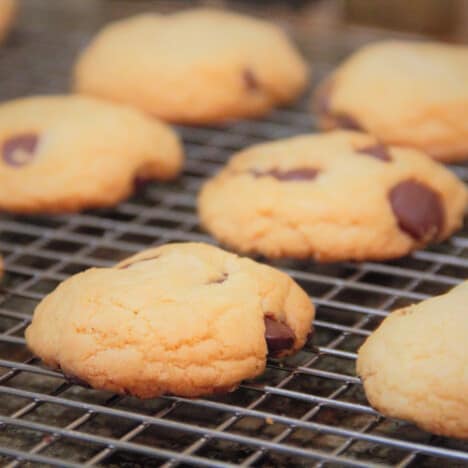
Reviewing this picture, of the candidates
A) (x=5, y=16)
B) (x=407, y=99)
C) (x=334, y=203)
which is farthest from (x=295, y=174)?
(x=5, y=16)

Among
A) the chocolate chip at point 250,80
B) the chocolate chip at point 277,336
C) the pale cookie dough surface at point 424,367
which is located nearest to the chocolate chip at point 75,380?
the chocolate chip at point 277,336

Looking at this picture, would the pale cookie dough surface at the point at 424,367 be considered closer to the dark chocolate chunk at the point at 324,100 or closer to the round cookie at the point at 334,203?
the round cookie at the point at 334,203

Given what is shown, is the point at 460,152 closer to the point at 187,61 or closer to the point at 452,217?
the point at 452,217

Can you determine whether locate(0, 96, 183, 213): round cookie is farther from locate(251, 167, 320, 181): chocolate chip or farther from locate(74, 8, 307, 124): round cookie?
locate(251, 167, 320, 181): chocolate chip

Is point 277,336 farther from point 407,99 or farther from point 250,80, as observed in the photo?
point 250,80

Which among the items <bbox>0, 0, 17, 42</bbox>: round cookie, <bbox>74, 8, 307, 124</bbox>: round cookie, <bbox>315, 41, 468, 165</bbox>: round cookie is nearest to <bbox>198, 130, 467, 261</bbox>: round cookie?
<bbox>315, 41, 468, 165</bbox>: round cookie

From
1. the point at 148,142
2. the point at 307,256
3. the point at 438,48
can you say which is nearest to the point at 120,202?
the point at 148,142
